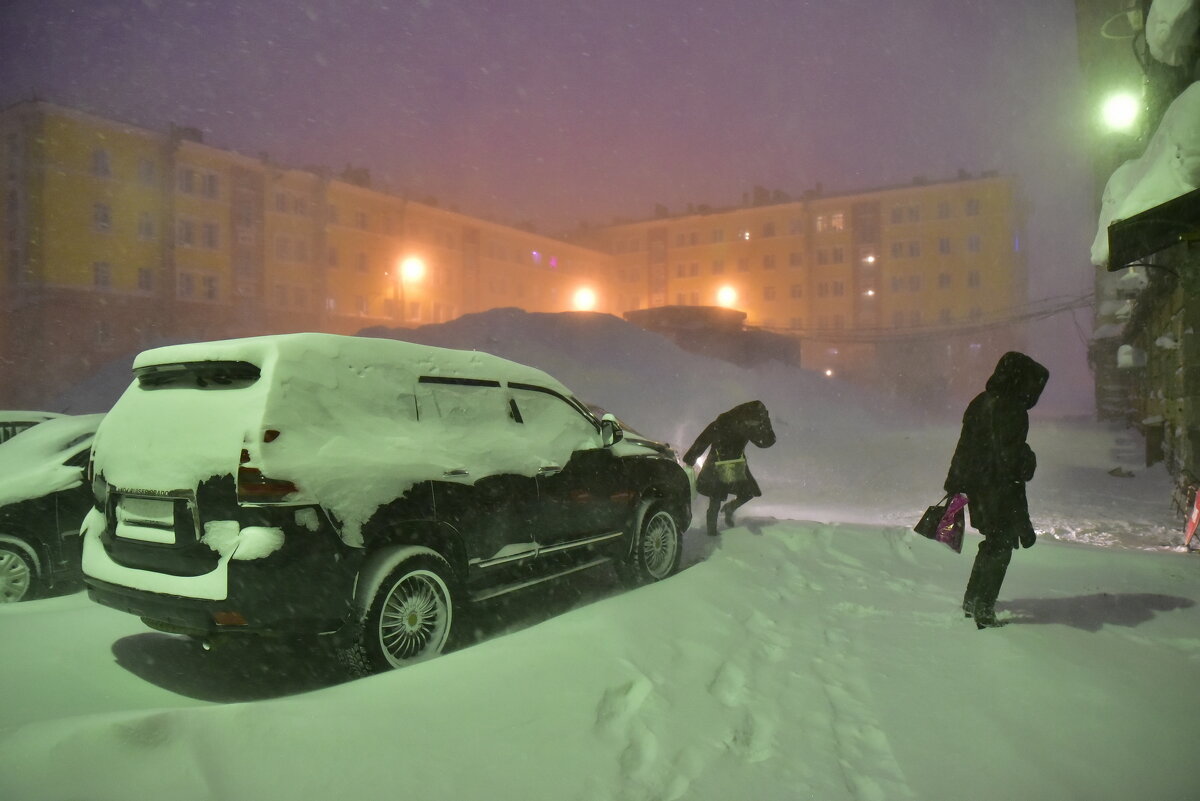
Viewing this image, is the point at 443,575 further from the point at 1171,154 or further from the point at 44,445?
the point at 1171,154

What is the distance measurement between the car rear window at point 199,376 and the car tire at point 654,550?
3543 millimetres

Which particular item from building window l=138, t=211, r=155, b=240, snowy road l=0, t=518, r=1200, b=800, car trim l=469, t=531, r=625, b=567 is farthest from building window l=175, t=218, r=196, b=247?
car trim l=469, t=531, r=625, b=567

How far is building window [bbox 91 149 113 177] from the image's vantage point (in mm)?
37562

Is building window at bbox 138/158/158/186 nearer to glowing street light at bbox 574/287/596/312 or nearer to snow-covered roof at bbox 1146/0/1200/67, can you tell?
glowing street light at bbox 574/287/596/312

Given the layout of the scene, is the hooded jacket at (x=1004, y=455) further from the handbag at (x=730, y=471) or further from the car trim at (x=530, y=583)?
the handbag at (x=730, y=471)

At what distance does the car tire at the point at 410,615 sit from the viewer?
154 inches

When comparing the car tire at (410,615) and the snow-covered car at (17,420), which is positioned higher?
the snow-covered car at (17,420)

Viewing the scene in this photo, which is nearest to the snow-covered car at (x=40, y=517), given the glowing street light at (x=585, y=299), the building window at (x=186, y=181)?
the building window at (x=186, y=181)

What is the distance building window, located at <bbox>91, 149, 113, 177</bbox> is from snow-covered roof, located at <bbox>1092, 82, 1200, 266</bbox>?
150 ft

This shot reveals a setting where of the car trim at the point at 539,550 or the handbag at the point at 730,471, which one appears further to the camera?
the handbag at the point at 730,471

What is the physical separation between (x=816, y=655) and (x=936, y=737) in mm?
1111

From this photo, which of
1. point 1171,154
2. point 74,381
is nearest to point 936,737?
point 1171,154

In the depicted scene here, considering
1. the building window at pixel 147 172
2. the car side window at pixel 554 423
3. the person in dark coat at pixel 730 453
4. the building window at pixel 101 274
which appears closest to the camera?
the car side window at pixel 554 423

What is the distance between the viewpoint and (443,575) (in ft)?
14.3
